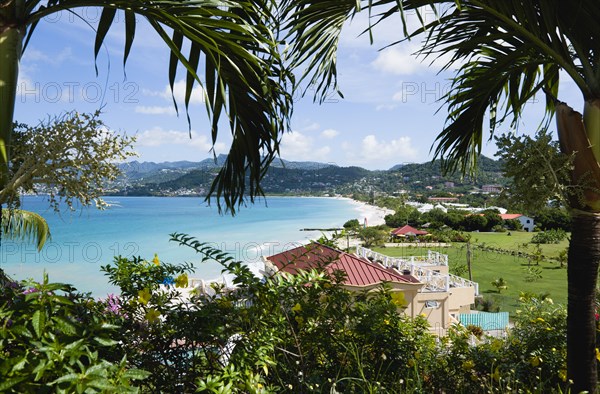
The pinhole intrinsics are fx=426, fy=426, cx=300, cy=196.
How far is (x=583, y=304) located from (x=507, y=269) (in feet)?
100

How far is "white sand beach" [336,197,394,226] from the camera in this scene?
60.8 meters

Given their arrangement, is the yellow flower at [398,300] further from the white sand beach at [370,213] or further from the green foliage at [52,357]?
the white sand beach at [370,213]

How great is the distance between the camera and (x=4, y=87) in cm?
136

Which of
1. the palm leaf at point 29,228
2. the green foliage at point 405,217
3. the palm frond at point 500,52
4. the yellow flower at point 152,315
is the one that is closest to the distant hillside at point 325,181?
the green foliage at point 405,217

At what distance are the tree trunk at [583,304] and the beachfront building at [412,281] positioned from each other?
2.62ft

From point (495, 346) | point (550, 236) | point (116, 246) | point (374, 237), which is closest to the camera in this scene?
point (495, 346)

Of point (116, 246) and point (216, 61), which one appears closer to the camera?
point (216, 61)

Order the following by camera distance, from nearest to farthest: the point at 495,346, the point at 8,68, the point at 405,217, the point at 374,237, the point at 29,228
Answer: the point at 8,68
the point at 495,346
the point at 29,228
the point at 374,237
the point at 405,217

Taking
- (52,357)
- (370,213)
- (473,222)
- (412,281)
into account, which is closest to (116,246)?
(473,222)

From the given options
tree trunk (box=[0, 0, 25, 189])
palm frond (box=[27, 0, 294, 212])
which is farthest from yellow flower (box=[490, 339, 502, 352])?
tree trunk (box=[0, 0, 25, 189])

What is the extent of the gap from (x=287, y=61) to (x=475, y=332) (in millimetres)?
2231

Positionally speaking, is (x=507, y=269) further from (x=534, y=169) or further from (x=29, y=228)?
(x=534, y=169)

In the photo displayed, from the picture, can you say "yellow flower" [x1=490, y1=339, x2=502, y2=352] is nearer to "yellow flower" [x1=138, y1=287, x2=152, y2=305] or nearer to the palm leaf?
"yellow flower" [x1=138, y1=287, x2=152, y2=305]

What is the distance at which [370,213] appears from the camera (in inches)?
2931
